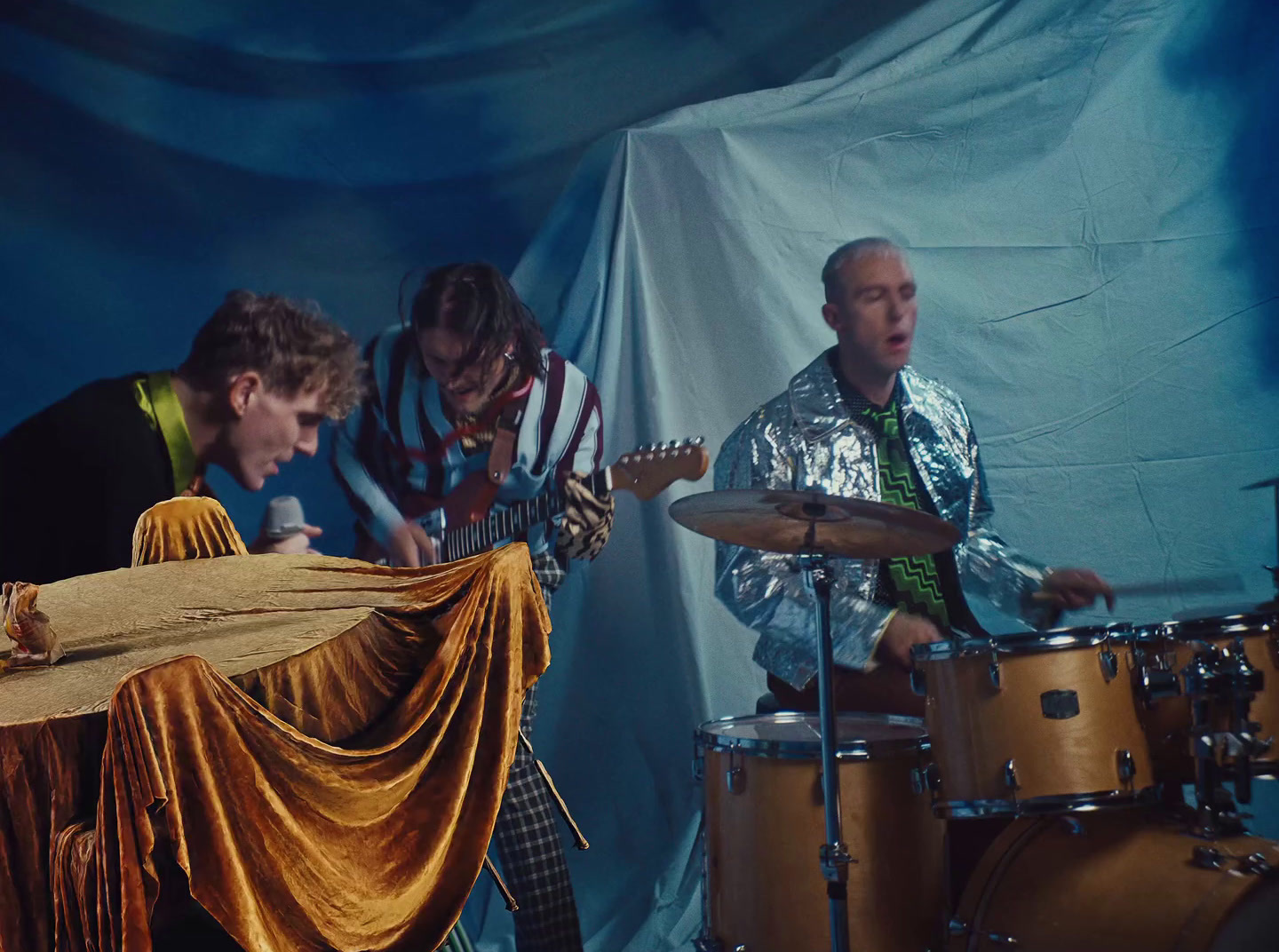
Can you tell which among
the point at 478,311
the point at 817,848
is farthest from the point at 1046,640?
the point at 478,311

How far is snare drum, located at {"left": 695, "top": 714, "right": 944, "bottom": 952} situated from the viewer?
7.32 ft

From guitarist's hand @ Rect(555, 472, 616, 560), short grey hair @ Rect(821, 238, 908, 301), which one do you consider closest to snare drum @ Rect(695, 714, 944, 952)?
guitarist's hand @ Rect(555, 472, 616, 560)

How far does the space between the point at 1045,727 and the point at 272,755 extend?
4.97 feet

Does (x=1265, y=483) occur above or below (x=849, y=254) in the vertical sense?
below

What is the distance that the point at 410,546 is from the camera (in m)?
3.26

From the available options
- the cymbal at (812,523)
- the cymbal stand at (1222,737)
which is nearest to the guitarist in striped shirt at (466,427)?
the cymbal at (812,523)

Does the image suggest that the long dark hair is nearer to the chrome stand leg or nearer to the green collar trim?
the green collar trim

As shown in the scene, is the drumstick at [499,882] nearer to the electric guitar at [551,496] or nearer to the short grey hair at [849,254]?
the electric guitar at [551,496]

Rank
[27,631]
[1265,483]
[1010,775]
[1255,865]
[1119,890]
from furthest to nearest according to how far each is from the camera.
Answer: [1265,483] → [1010,775] → [1119,890] → [1255,865] → [27,631]

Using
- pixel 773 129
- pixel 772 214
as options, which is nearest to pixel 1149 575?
pixel 772 214

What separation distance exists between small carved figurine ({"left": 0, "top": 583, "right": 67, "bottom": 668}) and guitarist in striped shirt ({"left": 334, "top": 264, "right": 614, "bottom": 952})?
5.64ft

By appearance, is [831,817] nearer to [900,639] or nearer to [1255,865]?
[1255,865]

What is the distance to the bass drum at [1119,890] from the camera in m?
1.87

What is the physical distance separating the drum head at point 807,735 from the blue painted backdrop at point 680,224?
538 millimetres
